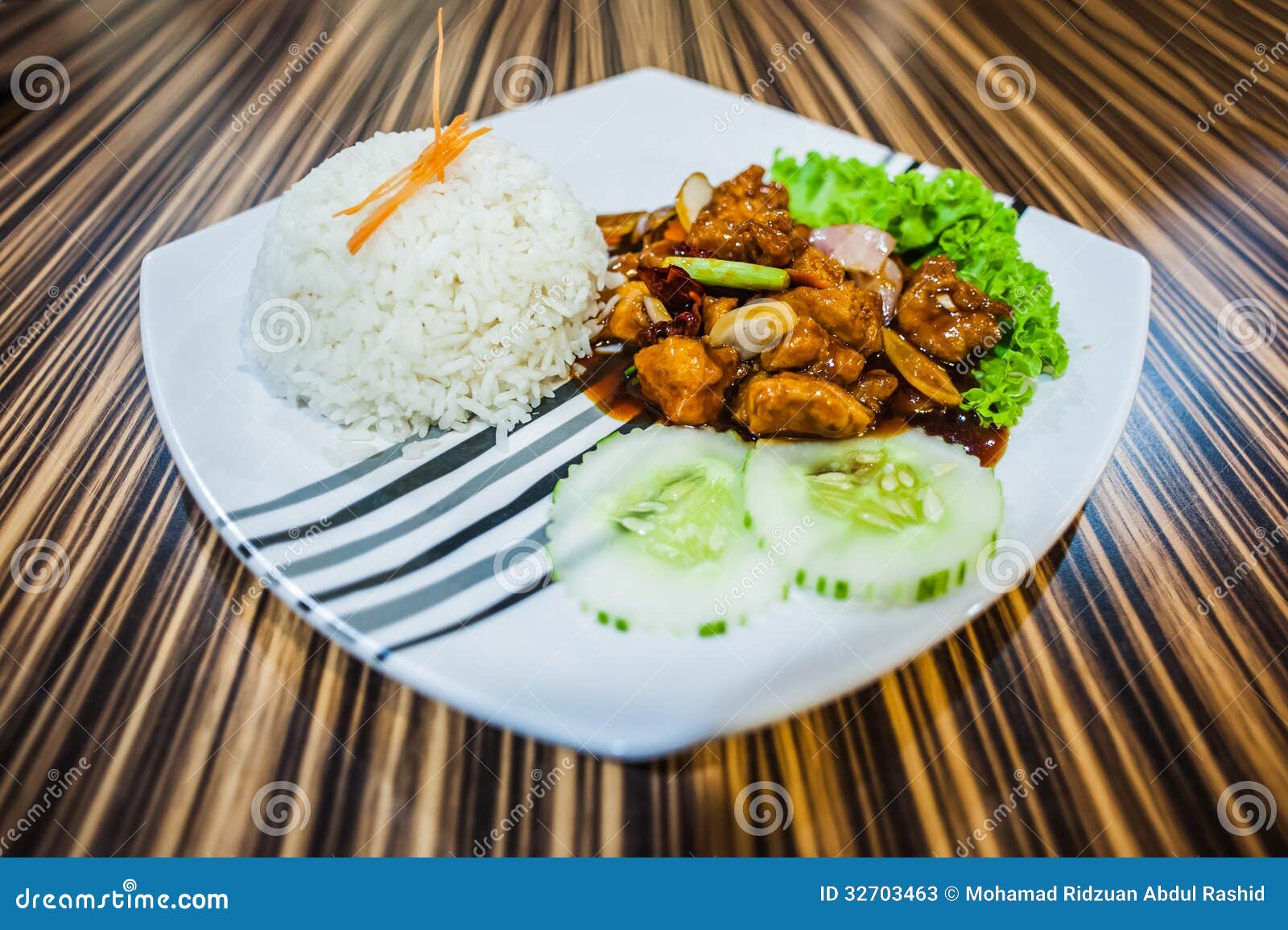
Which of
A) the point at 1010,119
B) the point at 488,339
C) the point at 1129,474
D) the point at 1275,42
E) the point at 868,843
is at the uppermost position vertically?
the point at 1275,42

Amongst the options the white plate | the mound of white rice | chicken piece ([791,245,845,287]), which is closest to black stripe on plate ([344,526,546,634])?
the white plate

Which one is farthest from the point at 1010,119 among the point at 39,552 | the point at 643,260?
the point at 39,552

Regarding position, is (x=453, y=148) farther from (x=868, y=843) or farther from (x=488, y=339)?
(x=868, y=843)

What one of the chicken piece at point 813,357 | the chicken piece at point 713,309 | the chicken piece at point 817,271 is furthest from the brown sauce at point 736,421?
the chicken piece at point 817,271

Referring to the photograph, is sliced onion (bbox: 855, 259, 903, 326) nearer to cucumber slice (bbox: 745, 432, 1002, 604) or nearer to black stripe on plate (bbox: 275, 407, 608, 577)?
cucumber slice (bbox: 745, 432, 1002, 604)

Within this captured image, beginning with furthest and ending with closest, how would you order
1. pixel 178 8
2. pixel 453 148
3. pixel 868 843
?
pixel 178 8 < pixel 453 148 < pixel 868 843

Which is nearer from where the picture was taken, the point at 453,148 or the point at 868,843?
the point at 868,843
